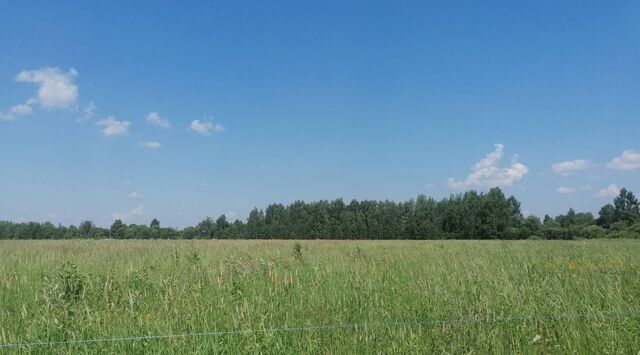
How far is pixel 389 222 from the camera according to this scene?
9056 cm

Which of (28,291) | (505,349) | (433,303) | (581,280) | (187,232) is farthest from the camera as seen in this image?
(187,232)

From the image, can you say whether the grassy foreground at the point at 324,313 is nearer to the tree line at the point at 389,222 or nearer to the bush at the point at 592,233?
the bush at the point at 592,233

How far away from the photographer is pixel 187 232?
113 meters

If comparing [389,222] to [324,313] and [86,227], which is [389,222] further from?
[324,313]

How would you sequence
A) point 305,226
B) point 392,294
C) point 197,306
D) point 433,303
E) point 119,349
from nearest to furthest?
point 119,349
point 197,306
point 433,303
point 392,294
point 305,226

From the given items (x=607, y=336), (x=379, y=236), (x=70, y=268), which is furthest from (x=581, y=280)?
(x=379, y=236)

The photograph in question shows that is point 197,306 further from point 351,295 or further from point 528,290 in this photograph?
point 528,290

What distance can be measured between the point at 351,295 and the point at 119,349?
10.0ft

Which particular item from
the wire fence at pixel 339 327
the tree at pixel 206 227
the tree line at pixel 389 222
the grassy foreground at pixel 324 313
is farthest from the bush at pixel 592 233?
the tree at pixel 206 227

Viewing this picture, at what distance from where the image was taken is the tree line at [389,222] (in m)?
86.3

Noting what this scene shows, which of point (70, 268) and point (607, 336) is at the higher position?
point (70, 268)

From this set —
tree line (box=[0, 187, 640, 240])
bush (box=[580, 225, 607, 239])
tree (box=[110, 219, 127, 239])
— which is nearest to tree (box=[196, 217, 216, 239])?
tree line (box=[0, 187, 640, 240])

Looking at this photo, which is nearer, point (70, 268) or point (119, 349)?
point (119, 349)

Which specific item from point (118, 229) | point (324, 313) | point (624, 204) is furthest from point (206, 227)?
point (324, 313)
